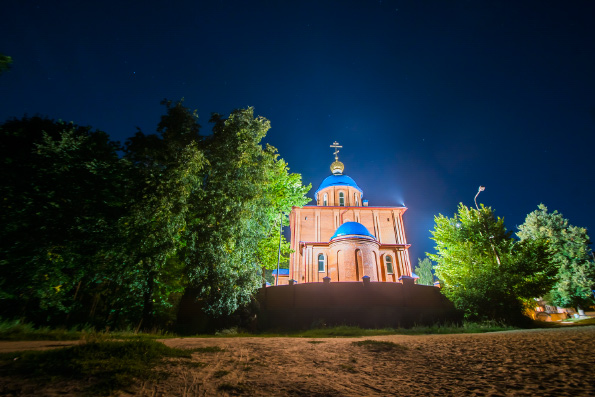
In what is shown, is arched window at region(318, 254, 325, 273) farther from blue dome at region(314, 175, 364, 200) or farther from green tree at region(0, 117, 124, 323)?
green tree at region(0, 117, 124, 323)

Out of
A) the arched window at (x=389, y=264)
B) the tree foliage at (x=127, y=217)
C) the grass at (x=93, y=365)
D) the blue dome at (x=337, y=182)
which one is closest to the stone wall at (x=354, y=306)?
the tree foliage at (x=127, y=217)

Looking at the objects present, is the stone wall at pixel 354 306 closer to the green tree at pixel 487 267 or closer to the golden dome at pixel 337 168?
the green tree at pixel 487 267

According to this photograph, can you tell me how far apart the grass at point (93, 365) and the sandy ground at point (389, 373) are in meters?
0.24

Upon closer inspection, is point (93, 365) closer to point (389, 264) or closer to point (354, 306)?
point (354, 306)

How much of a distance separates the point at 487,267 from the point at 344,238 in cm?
1115

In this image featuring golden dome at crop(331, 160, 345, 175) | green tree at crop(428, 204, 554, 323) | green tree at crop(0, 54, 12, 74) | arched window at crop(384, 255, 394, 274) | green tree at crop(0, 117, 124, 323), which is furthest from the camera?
golden dome at crop(331, 160, 345, 175)

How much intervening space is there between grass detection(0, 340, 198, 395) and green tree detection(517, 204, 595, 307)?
1436 inches

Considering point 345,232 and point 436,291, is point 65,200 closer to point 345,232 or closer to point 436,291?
point 345,232

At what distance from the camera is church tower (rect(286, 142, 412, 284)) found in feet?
80.4

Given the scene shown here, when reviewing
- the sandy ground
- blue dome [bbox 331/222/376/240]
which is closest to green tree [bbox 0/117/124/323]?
the sandy ground

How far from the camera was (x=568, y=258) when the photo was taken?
3200 centimetres

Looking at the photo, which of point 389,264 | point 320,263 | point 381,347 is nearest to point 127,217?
point 381,347

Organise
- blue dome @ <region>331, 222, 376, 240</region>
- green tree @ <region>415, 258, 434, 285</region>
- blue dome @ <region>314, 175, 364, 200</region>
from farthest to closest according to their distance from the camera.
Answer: green tree @ <region>415, 258, 434, 285</region>, blue dome @ <region>314, 175, 364, 200</region>, blue dome @ <region>331, 222, 376, 240</region>

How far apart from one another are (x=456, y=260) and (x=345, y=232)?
962cm
